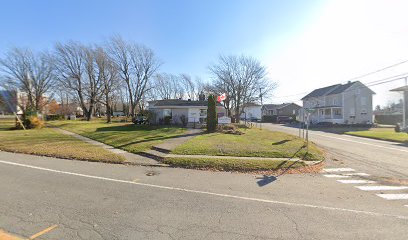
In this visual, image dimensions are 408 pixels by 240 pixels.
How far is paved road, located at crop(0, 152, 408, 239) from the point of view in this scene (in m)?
Answer: 4.34

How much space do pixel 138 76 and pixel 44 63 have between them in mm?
19370

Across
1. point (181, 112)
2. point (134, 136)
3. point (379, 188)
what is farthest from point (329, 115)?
point (379, 188)

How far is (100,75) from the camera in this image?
174ft

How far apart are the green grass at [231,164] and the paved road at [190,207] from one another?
3.80ft

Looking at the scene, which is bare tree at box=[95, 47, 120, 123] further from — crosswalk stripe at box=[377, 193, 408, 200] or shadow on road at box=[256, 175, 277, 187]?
crosswalk stripe at box=[377, 193, 408, 200]

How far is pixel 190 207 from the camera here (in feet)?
18.1

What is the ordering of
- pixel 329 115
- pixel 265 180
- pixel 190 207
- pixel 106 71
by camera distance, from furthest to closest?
pixel 106 71
pixel 329 115
pixel 265 180
pixel 190 207

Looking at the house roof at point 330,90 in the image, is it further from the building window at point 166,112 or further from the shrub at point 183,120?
the building window at point 166,112

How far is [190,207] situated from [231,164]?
4.90 metres

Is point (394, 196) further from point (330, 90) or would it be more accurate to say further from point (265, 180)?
point (330, 90)

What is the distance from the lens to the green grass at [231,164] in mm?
9914

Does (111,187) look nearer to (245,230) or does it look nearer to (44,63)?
(245,230)

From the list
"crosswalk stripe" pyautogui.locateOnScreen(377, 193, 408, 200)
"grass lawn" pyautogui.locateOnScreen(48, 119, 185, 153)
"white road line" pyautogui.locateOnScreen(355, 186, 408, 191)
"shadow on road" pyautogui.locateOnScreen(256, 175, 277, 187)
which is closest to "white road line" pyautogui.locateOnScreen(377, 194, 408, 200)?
"crosswalk stripe" pyautogui.locateOnScreen(377, 193, 408, 200)

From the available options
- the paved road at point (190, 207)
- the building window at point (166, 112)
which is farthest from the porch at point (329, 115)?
the paved road at point (190, 207)
